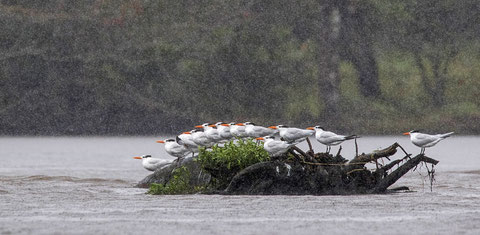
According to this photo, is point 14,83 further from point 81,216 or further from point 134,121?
point 81,216

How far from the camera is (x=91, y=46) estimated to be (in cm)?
6912

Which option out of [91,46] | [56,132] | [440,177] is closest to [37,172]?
[440,177]

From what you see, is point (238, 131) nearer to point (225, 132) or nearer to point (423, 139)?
point (225, 132)

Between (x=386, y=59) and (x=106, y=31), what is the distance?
1976 centimetres

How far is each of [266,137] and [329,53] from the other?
5119cm

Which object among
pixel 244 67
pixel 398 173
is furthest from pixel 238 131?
pixel 244 67

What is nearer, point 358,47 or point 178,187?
point 178,187

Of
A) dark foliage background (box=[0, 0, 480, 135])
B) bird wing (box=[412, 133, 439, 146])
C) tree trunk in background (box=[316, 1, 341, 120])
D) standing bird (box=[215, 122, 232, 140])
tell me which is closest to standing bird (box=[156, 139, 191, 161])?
standing bird (box=[215, 122, 232, 140])

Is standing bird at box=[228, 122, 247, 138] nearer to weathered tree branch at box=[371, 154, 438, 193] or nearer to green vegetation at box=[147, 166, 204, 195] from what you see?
green vegetation at box=[147, 166, 204, 195]

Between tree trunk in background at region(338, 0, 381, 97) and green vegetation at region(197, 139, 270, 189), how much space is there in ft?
167

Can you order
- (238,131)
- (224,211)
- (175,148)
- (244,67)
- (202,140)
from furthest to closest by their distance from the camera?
(244,67) < (175,148) < (202,140) < (238,131) < (224,211)

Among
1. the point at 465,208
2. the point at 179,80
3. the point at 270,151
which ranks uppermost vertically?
the point at 179,80

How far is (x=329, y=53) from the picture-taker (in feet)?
222

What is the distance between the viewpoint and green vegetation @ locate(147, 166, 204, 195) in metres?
17.6
